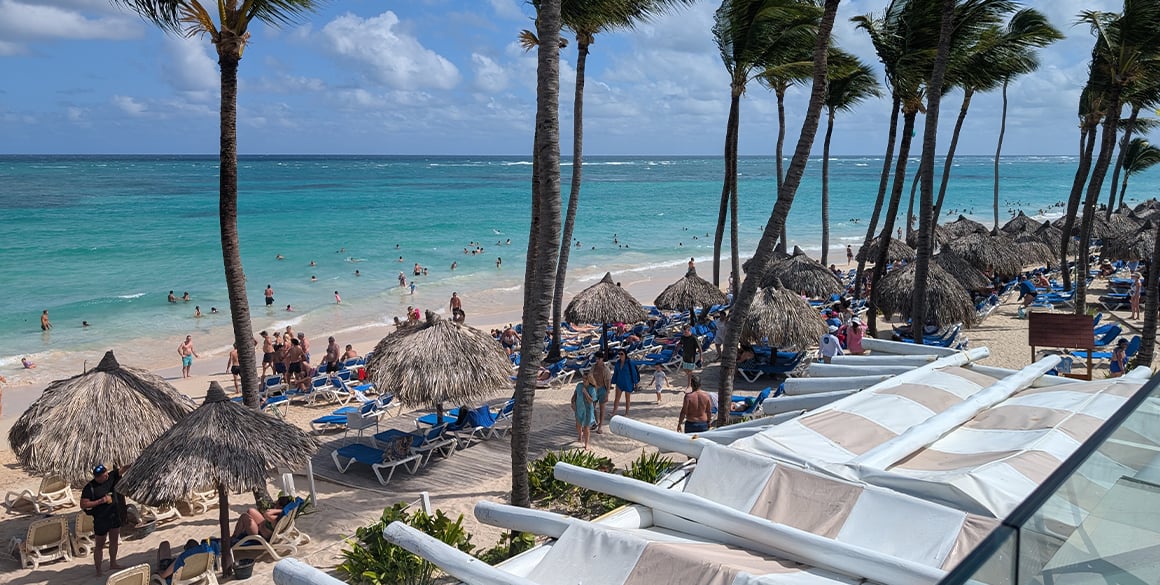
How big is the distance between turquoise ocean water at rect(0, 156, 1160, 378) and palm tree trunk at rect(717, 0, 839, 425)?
648 inches

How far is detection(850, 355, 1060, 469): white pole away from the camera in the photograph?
172 inches

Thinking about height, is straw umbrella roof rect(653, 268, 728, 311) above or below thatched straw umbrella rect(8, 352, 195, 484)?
above

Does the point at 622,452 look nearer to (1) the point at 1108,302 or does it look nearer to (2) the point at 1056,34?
(2) the point at 1056,34

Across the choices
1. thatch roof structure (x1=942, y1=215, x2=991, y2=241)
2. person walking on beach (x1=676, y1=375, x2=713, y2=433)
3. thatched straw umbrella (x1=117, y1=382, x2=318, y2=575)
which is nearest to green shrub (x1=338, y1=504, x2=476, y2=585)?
thatched straw umbrella (x1=117, y1=382, x2=318, y2=575)

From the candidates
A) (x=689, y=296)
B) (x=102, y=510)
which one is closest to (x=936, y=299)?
(x=689, y=296)

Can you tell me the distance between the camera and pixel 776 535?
3686 millimetres

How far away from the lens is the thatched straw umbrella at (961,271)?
19.3 metres

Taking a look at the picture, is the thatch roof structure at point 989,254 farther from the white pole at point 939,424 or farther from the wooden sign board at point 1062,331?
the white pole at point 939,424

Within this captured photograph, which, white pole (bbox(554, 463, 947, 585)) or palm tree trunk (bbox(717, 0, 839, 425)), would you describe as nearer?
white pole (bbox(554, 463, 947, 585))

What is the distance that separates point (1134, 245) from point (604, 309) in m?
17.1

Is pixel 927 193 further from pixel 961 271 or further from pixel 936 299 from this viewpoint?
pixel 961 271

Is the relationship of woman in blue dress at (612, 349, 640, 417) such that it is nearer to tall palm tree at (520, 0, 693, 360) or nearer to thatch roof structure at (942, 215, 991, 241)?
tall palm tree at (520, 0, 693, 360)

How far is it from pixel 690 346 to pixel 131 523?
28.1 ft

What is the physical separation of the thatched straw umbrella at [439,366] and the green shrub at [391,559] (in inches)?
122
